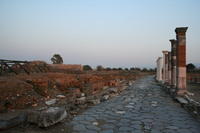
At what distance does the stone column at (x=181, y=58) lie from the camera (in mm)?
10086

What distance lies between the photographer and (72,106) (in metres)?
6.75

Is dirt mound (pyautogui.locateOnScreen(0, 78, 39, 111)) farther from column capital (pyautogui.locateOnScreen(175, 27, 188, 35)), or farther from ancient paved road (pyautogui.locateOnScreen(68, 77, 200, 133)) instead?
column capital (pyautogui.locateOnScreen(175, 27, 188, 35))

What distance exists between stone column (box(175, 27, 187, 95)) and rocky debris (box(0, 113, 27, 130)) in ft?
26.6

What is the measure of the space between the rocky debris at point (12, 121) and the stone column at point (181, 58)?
26.6 ft

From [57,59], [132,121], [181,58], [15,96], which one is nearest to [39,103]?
[15,96]

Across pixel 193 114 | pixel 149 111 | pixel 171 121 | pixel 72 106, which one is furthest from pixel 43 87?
pixel 193 114

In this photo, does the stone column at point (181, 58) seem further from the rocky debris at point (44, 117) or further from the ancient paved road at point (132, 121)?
the rocky debris at point (44, 117)

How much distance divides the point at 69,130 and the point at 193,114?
4.16 m

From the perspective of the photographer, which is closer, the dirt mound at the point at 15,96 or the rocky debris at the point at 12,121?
the rocky debris at the point at 12,121

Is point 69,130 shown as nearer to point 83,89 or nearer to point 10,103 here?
point 10,103

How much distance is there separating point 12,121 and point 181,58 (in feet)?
29.3

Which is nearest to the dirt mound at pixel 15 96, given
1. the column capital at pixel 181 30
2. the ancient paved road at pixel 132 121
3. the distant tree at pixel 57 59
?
the ancient paved road at pixel 132 121

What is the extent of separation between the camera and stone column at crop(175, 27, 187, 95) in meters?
10.1

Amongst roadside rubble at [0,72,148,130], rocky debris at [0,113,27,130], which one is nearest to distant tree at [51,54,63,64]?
roadside rubble at [0,72,148,130]
